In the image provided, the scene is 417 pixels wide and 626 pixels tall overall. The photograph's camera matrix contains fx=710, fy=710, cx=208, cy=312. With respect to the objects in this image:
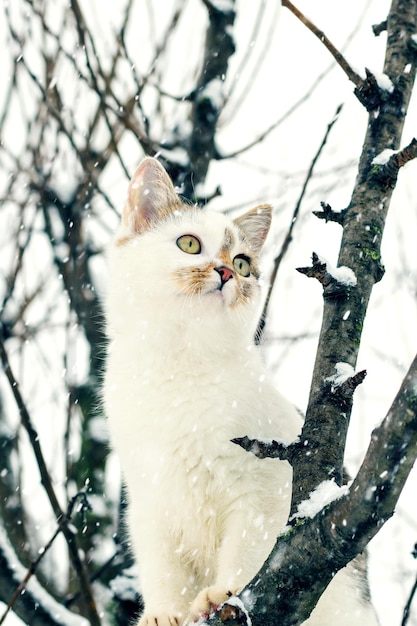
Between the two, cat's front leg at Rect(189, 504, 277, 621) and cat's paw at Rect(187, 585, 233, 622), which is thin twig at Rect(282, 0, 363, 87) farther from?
cat's paw at Rect(187, 585, 233, 622)

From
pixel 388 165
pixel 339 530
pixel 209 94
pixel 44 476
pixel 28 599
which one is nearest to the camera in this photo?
pixel 339 530

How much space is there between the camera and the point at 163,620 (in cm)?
256

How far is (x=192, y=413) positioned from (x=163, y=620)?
29.6 inches

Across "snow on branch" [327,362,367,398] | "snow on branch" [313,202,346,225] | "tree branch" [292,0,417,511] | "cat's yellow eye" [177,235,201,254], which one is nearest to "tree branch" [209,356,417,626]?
"tree branch" [292,0,417,511]

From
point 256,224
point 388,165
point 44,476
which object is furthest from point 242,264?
point 44,476

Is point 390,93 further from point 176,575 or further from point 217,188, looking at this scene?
point 176,575

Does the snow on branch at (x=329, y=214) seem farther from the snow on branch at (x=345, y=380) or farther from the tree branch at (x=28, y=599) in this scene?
the tree branch at (x=28, y=599)

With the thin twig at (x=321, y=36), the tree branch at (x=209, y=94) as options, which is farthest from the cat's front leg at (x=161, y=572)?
the tree branch at (x=209, y=94)

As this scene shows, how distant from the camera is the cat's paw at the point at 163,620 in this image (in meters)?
2.55

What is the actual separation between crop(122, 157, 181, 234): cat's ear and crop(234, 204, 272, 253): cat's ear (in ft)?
1.20

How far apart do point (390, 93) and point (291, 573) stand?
167cm

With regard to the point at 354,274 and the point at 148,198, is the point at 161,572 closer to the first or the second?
the point at 354,274

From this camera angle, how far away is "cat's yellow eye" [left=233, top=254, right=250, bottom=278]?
133 inches

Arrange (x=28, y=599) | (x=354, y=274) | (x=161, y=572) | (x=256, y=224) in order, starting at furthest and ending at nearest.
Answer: (x=256, y=224)
(x=28, y=599)
(x=161, y=572)
(x=354, y=274)
